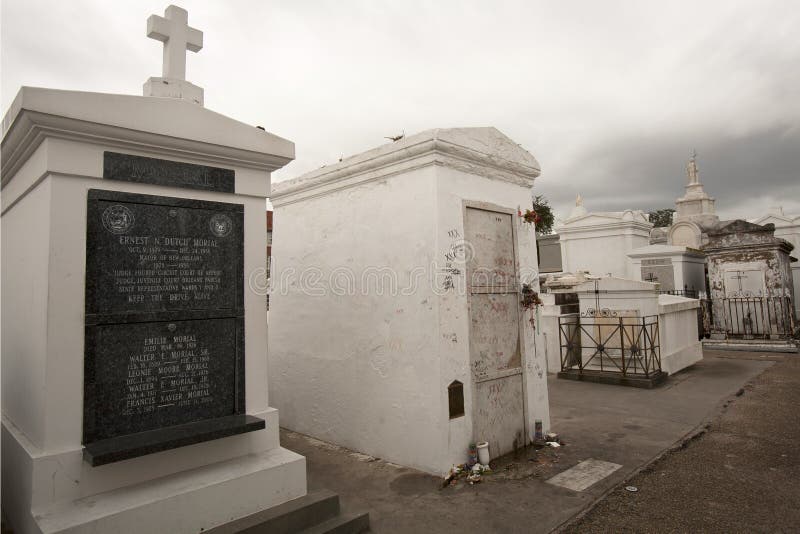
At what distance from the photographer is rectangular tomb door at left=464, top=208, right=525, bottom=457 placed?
5273 mm

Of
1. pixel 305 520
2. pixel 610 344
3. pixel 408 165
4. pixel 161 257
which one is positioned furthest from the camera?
pixel 610 344

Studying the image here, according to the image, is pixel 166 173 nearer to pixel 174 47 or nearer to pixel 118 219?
A: pixel 118 219

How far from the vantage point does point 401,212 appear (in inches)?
213

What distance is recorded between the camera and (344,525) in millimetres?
3617

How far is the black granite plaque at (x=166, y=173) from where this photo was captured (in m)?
3.30

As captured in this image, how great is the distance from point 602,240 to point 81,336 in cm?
1953

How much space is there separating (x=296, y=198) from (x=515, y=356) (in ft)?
12.4

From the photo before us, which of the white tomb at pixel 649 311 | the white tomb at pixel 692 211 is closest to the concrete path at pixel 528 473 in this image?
the white tomb at pixel 649 311

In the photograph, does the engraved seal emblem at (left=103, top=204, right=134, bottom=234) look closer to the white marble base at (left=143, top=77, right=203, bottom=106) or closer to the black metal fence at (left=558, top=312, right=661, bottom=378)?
the white marble base at (left=143, top=77, right=203, bottom=106)

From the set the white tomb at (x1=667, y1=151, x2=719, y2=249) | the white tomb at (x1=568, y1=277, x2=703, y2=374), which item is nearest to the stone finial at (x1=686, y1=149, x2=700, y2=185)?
the white tomb at (x1=667, y1=151, x2=719, y2=249)

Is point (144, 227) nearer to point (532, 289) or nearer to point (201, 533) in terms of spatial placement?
point (201, 533)

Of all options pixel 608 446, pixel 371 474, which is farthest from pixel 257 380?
pixel 608 446

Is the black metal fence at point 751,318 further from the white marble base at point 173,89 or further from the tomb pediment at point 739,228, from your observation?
the white marble base at point 173,89

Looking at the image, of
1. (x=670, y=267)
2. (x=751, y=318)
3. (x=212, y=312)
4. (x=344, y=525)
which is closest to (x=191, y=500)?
(x=344, y=525)
